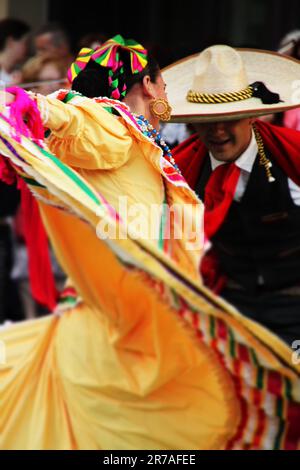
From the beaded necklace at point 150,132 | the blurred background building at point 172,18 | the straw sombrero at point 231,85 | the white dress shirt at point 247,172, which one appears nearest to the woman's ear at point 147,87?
the beaded necklace at point 150,132

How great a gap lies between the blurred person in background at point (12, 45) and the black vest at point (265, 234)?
3647 millimetres

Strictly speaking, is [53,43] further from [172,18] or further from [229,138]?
[229,138]

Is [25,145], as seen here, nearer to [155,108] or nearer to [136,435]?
[155,108]

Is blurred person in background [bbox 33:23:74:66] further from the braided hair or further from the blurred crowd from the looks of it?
the braided hair

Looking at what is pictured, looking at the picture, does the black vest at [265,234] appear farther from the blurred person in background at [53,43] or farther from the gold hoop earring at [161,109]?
the blurred person in background at [53,43]

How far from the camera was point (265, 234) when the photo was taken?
474cm

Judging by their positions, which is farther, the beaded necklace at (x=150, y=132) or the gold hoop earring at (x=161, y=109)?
the gold hoop earring at (x=161, y=109)

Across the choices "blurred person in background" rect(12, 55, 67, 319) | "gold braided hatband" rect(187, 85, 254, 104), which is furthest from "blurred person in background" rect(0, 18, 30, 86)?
"gold braided hatband" rect(187, 85, 254, 104)

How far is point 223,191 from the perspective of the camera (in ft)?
15.8

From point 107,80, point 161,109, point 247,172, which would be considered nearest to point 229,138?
point 247,172

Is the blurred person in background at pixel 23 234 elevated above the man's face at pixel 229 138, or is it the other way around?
the man's face at pixel 229 138

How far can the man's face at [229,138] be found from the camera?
4.80 meters

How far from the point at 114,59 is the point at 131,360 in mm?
1093

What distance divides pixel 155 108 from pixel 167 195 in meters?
0.34
